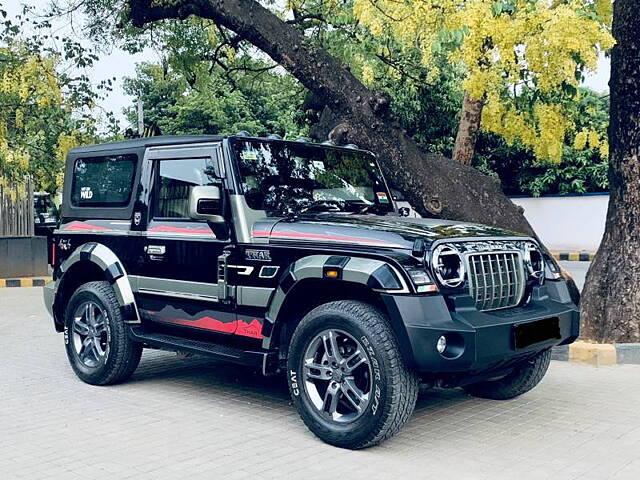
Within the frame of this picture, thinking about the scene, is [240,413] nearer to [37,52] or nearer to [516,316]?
[516,316]

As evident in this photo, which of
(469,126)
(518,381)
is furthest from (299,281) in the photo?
(469,126)

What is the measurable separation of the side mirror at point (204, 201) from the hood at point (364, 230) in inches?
13.7

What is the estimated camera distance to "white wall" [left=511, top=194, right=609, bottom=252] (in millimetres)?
25625

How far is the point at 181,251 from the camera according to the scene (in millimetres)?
6492

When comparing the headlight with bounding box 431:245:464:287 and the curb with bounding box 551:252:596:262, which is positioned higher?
the headlight with bounding box 431:245:464:287

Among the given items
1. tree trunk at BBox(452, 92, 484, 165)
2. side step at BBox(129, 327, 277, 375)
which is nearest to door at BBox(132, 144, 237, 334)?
side step at BBox(129, 327, 277, 375)

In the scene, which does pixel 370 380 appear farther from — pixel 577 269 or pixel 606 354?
pixel 577 269

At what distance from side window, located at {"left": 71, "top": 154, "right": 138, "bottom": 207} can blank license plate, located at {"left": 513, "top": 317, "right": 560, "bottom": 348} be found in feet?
11.5

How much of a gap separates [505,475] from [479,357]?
0.70 meters

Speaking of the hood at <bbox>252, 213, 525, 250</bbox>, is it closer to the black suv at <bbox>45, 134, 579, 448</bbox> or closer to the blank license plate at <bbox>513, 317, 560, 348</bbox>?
the black suv at <bbox>45, 134, 579, 448</bbox>

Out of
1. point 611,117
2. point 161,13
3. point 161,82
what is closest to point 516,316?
point 611,117

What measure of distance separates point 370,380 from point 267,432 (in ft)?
3.22

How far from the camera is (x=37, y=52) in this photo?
1534 cm

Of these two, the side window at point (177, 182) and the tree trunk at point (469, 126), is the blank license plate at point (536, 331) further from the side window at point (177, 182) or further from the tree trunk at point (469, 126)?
the tree trunk at point (469, 126)
